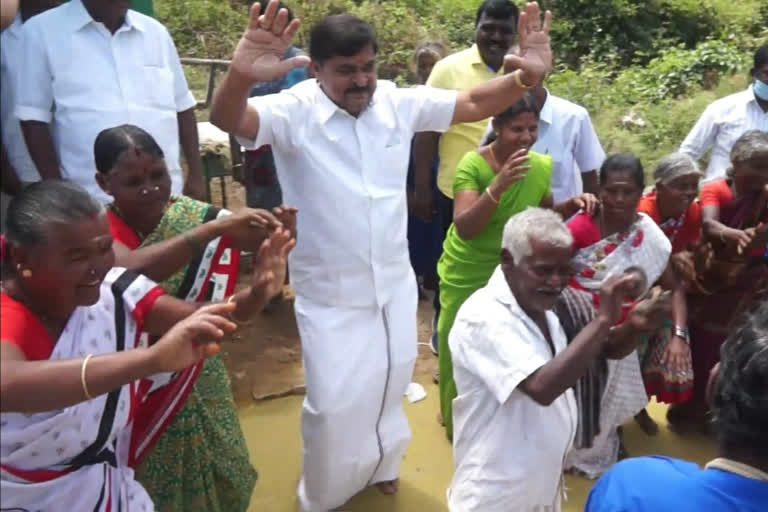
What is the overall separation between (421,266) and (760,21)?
27.8 feet

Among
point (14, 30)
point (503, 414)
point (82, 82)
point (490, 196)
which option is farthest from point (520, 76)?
point (14, 30)

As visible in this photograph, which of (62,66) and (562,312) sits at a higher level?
(62,66)

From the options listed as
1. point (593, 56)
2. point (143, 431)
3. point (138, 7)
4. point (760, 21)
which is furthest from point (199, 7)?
point (143, 431)

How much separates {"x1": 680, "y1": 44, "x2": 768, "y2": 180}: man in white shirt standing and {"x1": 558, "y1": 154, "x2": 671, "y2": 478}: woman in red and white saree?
137 cm

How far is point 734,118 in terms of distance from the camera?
4512mm

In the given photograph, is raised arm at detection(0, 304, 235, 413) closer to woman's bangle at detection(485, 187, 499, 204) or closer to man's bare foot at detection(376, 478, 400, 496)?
woman's bangle at detection(485, 187, 499, 204)

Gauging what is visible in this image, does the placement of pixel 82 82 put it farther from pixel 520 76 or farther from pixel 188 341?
pixel 188 341

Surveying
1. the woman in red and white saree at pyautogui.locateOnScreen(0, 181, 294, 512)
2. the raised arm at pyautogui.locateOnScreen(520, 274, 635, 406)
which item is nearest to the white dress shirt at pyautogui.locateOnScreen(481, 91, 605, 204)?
the raised arm at pyautogui.locateOnScreen(520, 274, 635, 406)

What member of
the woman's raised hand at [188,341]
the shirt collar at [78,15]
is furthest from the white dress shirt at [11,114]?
the woman's raised hand at [188,341]

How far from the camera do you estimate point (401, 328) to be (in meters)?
3.23

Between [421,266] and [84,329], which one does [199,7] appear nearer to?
[421,266]

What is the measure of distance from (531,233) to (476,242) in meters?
1.05

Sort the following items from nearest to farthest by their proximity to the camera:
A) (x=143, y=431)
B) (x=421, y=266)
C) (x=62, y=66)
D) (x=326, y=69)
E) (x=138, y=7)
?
(x=143, y=431) < (x=326, y=69) < (x=62, y=66) < (x=138, y=7) < (x=421, y=266)

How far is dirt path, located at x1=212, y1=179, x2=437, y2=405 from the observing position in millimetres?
4406
